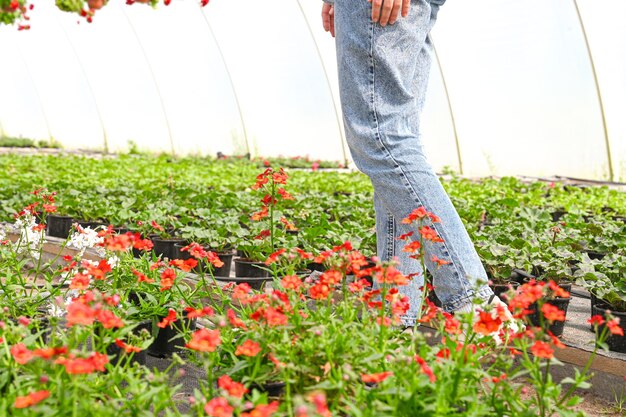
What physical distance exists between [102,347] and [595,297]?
186 centimetres

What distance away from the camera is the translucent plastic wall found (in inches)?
344

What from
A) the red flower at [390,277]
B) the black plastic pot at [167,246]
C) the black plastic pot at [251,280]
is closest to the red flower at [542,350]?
the red flower at [390,277]

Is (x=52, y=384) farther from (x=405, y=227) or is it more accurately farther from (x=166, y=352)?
(x=405, y=227)

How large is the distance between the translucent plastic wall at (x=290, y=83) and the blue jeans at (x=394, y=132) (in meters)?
6.81

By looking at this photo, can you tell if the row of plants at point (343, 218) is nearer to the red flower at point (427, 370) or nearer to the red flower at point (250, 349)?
the red flower at point (250, 349)

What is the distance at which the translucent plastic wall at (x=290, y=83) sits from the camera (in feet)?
28.6

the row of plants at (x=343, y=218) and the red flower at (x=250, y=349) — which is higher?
the row of plants at (x=343, y=218)

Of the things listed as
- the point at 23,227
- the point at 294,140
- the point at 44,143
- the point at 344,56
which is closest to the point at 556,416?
the point at 344,56

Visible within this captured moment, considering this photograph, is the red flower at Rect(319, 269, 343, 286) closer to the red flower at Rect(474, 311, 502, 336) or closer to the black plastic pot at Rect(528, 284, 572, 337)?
the red flower at Rect(474, 311, 502, 336)

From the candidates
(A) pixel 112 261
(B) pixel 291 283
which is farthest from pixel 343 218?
(B) pixel 291 283

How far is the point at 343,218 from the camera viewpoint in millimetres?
4949

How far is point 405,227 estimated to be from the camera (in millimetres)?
2430

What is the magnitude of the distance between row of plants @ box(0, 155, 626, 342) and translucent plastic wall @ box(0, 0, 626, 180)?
6.41ft

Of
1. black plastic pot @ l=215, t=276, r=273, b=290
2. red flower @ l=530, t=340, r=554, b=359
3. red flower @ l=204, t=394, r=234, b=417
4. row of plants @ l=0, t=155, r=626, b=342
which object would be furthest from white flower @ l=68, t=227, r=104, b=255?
red flower @ l=530, t=340, r=554, b=359
